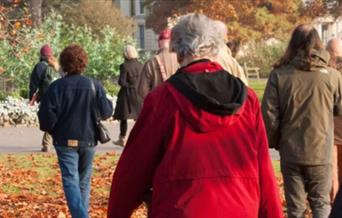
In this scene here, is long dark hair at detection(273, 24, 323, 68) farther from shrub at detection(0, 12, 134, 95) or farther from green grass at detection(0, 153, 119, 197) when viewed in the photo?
shrub at detection(0, 12, 134, 95)

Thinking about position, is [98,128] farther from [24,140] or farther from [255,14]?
[255,14]

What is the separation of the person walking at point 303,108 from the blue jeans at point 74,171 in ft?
5.91

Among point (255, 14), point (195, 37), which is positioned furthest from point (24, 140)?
point (255, 14)

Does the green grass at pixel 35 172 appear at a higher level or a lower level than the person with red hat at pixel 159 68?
lower

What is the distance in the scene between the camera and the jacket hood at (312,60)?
6.59m

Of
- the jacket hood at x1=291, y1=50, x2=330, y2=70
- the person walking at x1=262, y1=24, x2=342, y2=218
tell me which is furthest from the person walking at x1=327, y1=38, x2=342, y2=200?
the jacket hood at x1=291, y1=50, x2=330, y2=70

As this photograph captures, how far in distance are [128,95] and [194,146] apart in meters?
11.4

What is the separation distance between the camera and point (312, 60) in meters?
6.61

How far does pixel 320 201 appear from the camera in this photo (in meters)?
6.90

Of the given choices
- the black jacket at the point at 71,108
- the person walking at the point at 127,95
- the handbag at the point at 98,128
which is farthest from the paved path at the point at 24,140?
the black jacket at the point at 71,108

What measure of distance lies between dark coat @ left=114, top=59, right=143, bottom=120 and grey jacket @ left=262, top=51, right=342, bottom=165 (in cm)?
819


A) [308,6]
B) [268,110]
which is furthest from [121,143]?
[308,6]

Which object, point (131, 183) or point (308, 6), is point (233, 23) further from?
point (131, 183)

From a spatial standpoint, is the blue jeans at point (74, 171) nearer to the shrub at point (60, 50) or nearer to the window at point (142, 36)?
the shrub at point (60, 50)
